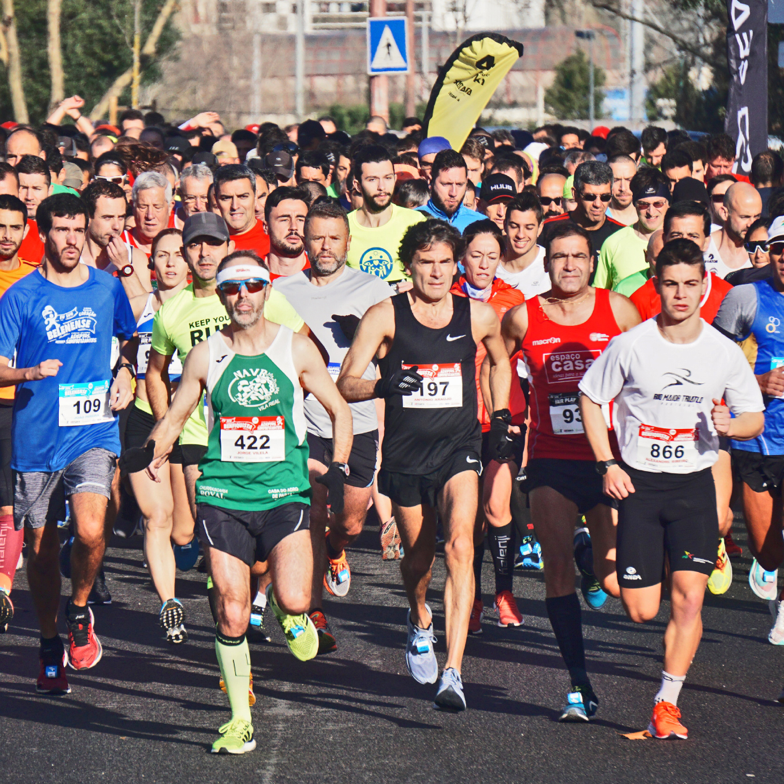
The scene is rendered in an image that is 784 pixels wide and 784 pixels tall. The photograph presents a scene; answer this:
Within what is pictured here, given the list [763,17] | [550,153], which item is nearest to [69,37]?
[550,153]

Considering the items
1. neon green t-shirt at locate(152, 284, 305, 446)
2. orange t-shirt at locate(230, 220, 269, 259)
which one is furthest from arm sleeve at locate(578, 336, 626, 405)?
orange t-shirt at locate(230, 220, 269, 259)

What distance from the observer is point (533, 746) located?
5664 mm

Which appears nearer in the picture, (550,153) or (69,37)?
(550,153)

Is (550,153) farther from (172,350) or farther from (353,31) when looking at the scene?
(353,31)

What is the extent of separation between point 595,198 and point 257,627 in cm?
444

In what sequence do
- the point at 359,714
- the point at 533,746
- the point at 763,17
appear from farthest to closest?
the point at 763,17
the point at 359,714
the point at 533,746

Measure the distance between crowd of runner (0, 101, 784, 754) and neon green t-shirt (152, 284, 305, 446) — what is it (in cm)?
1

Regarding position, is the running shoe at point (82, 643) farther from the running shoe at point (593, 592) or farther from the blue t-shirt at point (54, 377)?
the running shoe at point (593, 592)

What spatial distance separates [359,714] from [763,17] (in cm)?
948

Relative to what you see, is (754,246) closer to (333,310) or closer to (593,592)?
(593,592)

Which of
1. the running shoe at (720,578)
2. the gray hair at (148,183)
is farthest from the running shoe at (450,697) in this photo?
the gray hair at (148,183)

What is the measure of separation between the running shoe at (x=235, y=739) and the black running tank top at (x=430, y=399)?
1.46m

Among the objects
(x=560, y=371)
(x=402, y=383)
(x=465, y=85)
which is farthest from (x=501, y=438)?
(x=465, y=85)

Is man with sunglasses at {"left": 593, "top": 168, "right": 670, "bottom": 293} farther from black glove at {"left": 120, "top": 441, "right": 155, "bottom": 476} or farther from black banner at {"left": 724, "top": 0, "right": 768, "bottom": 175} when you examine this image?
black glove at {"left": 120, "top": 441, "right": 155, "bottom": 476}
